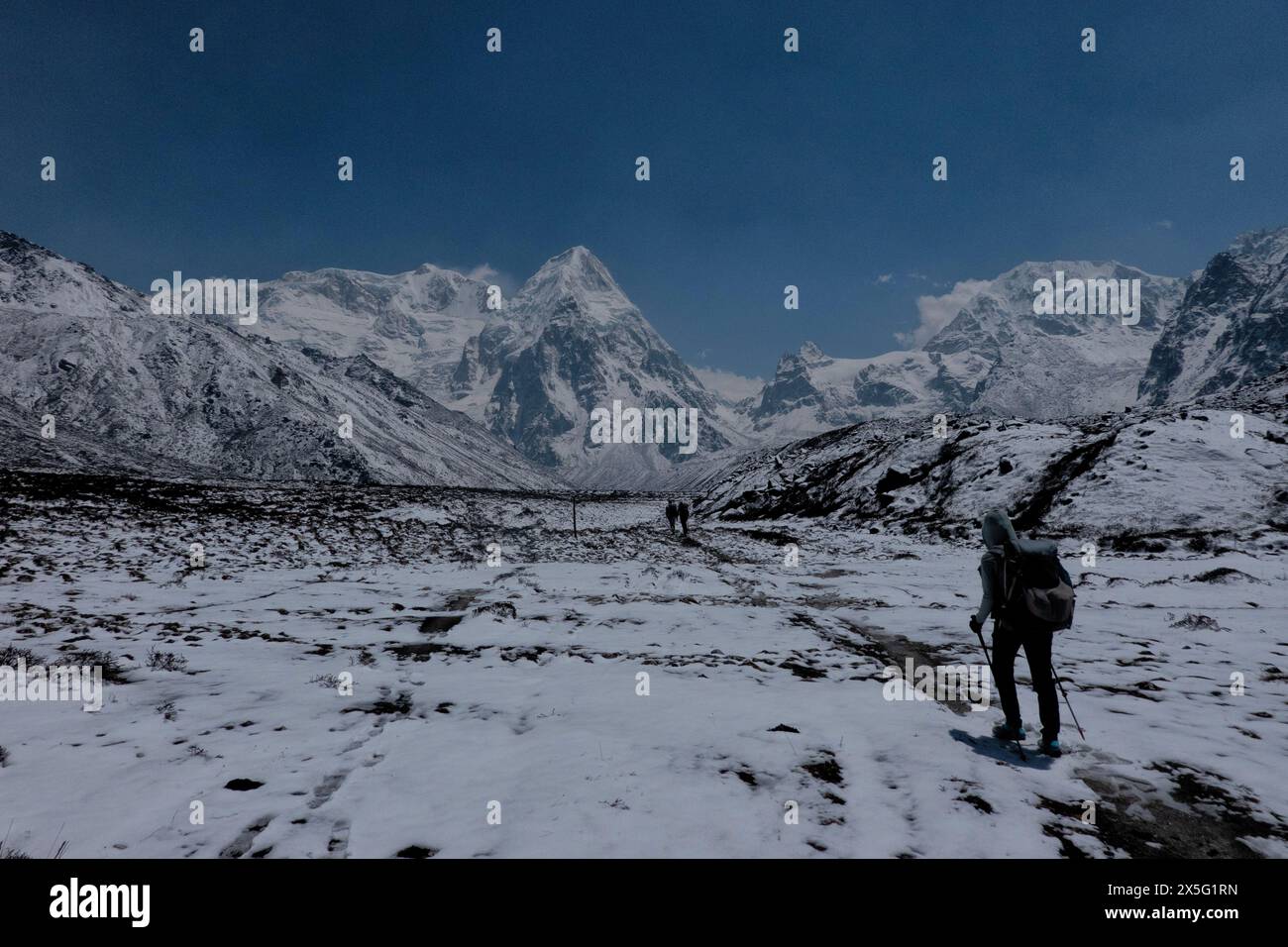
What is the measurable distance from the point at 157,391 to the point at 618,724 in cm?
16398

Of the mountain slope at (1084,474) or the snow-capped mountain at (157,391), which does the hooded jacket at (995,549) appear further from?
the snow-capped mountain at (157,391)

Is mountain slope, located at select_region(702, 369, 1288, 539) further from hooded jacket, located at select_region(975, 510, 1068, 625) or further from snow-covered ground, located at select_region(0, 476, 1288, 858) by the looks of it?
hooded jacket, located at select_region(975, 510, 1068, 625)

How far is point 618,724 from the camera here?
22.8ft

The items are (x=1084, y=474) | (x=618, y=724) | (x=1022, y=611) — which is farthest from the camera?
(x=1084, y=474)

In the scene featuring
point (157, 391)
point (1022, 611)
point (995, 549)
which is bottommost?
point (1022, 611)

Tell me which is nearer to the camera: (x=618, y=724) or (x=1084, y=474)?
(x=618, y=724)

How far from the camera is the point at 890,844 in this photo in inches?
175

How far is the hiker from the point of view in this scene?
5.94 meters

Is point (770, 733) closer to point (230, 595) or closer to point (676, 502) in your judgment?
point (230, 595)

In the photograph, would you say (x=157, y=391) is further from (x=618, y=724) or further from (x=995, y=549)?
(x=995, y=549)

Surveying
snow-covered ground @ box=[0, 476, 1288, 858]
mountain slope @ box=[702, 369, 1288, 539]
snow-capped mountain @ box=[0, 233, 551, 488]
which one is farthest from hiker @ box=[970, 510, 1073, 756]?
snow-capped mountain @ box=[0, 233, 551, 488]

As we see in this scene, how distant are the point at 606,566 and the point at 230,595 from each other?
36.1ft

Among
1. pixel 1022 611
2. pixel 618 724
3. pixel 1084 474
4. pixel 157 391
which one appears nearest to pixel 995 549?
pixel 1022 611
